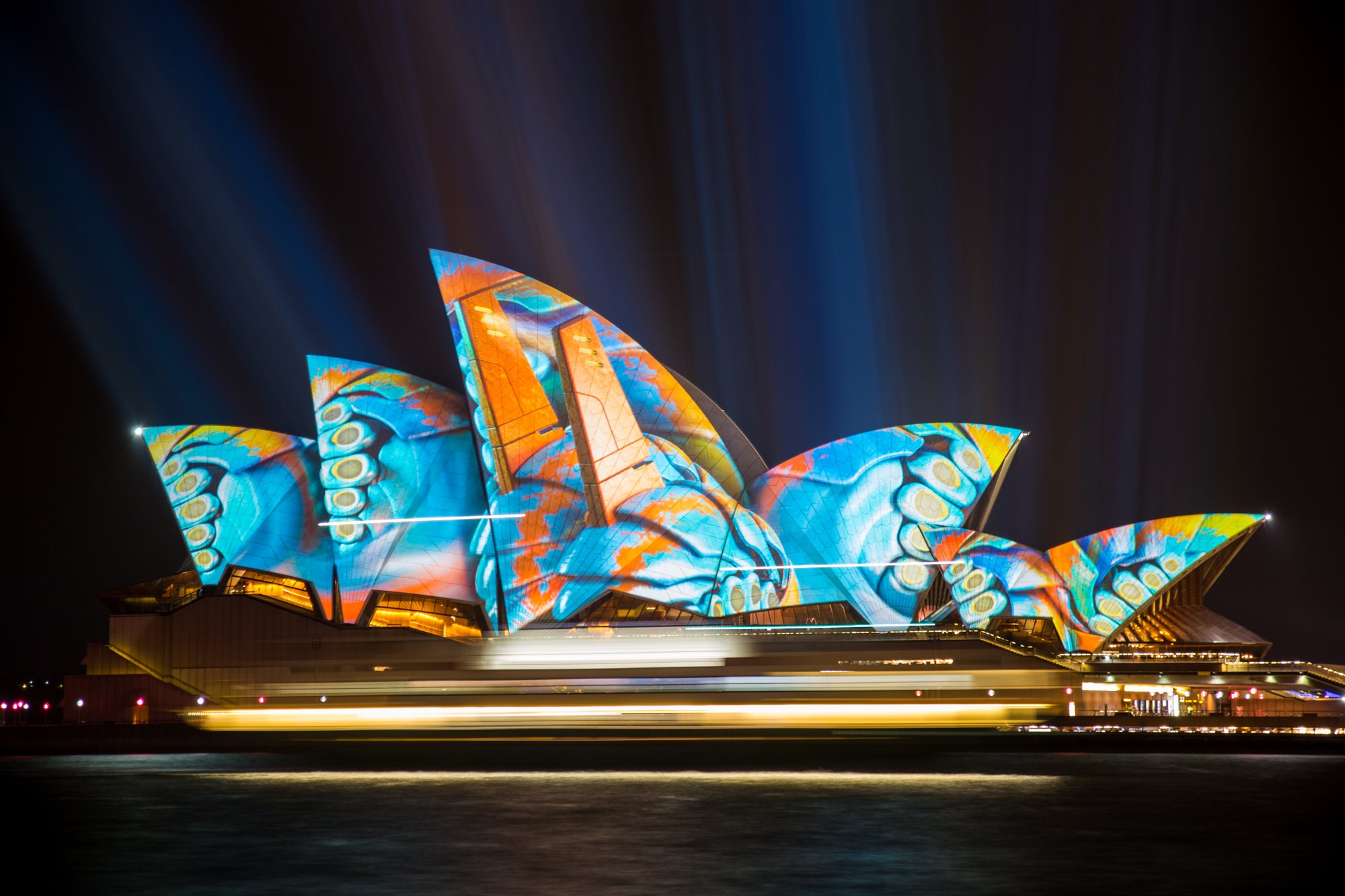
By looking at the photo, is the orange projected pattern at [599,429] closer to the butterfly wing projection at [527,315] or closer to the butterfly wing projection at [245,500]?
the butterfly wing projection at [527,315]

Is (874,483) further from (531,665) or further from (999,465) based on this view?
(531,665)

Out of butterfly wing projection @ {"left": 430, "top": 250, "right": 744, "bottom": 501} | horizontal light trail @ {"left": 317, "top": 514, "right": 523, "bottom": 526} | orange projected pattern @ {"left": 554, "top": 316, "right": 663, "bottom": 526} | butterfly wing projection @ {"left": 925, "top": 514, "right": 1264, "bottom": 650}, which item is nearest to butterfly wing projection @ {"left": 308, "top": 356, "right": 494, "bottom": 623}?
horizontal light trail @ {"left": 317, "top": 514, "right": 523, "bottom": 526}

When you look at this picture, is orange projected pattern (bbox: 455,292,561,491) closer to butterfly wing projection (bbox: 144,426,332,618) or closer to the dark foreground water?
butterfly wing projection (bbox: 144,426,332,618)

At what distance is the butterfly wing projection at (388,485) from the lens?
39219mm

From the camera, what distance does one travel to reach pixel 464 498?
4016 centimetres

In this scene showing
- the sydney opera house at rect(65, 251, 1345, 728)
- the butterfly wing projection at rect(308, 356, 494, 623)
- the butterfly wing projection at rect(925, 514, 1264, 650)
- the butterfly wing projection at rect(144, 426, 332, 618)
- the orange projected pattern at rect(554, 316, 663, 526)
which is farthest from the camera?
the butterfly wing projection at rect(925, 514, 1264, 650)

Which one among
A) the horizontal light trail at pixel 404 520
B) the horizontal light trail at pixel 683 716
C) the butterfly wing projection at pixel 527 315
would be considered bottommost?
the horizontal light trail at pixel 683 716

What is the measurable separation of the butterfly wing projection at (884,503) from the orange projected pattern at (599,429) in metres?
4.70

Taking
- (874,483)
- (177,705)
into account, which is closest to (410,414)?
(177,705)

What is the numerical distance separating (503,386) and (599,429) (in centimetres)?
304

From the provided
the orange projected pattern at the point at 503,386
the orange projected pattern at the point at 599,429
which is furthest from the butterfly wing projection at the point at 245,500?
the orange projected pattern at the point at 599,429

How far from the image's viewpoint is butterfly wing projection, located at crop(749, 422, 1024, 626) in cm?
3822

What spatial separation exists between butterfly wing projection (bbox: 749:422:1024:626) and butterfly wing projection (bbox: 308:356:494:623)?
383 inches

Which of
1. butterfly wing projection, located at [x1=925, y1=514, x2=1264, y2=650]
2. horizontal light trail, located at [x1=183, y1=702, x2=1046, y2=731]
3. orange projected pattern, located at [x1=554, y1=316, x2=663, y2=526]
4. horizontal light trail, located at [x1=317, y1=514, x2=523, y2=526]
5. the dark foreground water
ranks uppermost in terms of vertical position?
orange projected pattern, located at [x1=554, y1=316, x2=663, y2=526]
